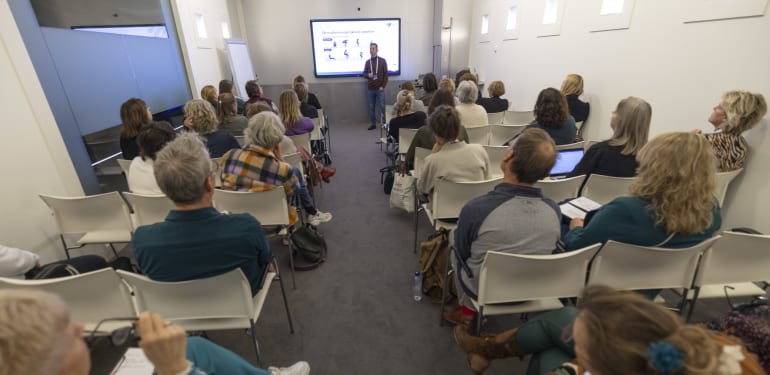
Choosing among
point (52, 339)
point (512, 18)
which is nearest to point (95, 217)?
point (52, 339)

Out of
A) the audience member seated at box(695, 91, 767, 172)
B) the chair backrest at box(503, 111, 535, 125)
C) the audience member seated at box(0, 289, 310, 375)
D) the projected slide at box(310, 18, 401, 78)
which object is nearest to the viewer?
the audience member seated at box(0, 289, 310, 375)

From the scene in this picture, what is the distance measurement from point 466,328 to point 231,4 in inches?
324

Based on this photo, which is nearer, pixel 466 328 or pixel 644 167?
pixel 644 167

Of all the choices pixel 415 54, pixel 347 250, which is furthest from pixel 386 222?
pixel 415 54

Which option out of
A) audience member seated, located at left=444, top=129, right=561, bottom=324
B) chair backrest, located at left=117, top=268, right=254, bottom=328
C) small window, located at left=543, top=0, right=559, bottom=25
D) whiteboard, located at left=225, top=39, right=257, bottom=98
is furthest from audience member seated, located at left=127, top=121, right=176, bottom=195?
small window, located at left=543, top=0, right=559, bottom=25

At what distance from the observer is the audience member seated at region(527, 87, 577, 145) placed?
3.04 m

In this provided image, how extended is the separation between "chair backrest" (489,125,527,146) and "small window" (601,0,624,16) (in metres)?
1.79

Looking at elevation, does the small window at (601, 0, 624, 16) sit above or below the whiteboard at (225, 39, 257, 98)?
above

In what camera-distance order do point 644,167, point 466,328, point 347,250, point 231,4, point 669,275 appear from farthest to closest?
point 231,4
point 347,250
point 466,328
point 669,275
point 644,167

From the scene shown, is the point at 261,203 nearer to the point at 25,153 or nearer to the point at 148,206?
the point at 148,206

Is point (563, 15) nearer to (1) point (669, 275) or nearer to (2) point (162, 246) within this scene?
(1) point (669, 275)

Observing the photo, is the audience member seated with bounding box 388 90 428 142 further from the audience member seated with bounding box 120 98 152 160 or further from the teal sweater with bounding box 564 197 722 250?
the teal sweater with bounding box 564 197 722 250

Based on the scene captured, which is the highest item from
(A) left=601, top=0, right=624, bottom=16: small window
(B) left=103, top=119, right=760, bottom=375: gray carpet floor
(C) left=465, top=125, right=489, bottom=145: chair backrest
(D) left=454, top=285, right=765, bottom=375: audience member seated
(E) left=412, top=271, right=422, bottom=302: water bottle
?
(A) left=601, top=0, right=624, bottom=16: small window

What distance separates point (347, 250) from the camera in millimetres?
3131
